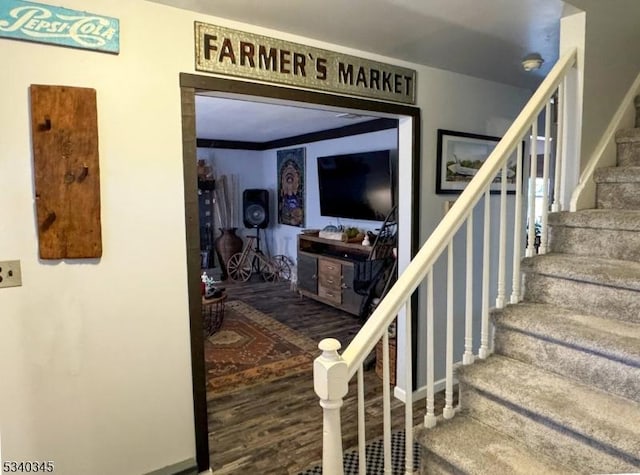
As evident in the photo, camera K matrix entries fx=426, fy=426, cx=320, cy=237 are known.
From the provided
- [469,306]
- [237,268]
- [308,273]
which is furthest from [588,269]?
[237,268]

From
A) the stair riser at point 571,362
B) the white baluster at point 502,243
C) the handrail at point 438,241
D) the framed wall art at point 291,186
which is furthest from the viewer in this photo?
the framed wall art at point 291,186

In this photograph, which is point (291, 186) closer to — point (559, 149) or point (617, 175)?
point (559, 149)

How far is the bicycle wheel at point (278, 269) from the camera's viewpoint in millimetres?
7168

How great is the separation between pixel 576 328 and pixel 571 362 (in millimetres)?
130

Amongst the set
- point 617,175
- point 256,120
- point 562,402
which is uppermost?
point 256,120

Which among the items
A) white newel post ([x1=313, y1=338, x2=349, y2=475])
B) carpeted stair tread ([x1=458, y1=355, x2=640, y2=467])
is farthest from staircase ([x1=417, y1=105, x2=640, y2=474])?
white newel post ([x1=313, y1=338, x2=349, y2=475])

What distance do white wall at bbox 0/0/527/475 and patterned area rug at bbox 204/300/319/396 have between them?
1.23 m

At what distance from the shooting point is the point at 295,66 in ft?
7.36

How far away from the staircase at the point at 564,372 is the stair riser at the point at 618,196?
0.01m

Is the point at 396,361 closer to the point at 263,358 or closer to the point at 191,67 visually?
the point at 263,358

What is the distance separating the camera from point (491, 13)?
2.02m

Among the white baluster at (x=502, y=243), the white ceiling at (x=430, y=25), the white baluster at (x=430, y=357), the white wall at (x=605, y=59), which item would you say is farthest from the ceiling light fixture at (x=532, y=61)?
the white baluster at (x=430, y=357)

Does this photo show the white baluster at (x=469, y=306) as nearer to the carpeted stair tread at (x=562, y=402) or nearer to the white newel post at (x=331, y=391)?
the carpeted stair tread at (x=562, y=402)

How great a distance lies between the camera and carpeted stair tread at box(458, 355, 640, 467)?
4.29 feet
